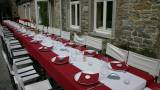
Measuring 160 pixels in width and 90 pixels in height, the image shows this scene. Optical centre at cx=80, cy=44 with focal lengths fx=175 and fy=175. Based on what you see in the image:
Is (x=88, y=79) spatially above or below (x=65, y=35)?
below

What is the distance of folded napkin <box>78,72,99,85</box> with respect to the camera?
5.90 feet

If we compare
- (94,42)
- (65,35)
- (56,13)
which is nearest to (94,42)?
(94,42)

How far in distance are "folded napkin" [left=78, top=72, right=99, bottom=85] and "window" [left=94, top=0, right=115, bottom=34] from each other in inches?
115

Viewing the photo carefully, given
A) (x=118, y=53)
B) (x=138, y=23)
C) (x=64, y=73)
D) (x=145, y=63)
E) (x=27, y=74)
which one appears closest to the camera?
(x=64, y=73)

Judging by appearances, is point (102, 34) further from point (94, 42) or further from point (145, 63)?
point (145, 63)

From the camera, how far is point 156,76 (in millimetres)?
2201

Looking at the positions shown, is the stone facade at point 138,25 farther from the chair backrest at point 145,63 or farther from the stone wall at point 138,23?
the chair backrest at point 145,63

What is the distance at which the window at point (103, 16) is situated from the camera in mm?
4664

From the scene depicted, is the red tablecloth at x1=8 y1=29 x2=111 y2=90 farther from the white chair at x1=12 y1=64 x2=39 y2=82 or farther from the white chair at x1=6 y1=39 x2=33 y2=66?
the white chair at x1=6 y1=39 x2=33 y2=66

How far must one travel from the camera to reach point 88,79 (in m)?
1.82

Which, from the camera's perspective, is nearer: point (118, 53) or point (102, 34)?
point (118, 53)

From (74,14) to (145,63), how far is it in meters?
4.42

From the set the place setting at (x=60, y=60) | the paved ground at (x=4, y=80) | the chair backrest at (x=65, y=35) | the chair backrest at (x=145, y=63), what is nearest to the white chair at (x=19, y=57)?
the paved ground at (x=4, y=80)

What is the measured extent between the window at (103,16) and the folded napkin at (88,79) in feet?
9.55
